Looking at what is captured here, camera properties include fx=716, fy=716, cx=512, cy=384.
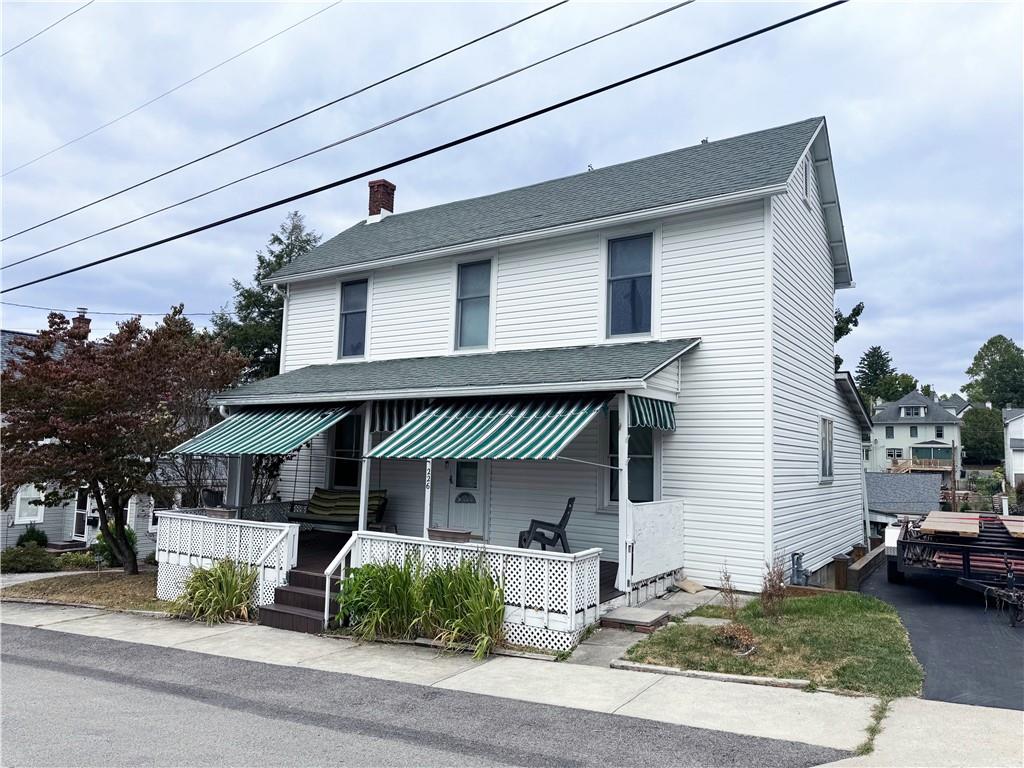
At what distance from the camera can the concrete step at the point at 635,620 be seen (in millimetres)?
8993

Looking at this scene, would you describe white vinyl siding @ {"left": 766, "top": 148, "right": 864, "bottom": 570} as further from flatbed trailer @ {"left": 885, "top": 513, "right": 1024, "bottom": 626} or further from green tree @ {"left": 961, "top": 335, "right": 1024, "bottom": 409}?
green tree @ {"left": 961, "top": 335, "right": 1024, "bottom": 409}

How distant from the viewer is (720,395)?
11.5 metres

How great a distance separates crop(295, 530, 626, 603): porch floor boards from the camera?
1007 cm

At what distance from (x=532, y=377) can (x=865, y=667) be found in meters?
5.81

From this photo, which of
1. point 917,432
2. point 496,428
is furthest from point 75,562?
point 917,432

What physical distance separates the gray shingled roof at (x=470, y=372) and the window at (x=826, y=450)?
15.2 ft

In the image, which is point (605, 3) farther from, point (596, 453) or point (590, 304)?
point (596, 453)

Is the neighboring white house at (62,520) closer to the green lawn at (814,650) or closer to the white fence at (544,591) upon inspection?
the white fence at (544,591)

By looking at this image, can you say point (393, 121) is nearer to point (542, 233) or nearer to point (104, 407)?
point (542, 233)

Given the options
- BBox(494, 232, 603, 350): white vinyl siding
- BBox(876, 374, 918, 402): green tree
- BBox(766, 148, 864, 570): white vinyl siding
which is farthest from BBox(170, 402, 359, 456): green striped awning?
BBox(876, 374, 918, 402): green tree

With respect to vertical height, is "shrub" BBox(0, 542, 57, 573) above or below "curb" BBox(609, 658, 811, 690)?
below

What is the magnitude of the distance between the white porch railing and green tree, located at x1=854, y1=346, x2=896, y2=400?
92329 millimetres

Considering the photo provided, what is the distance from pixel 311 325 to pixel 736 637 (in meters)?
12.4

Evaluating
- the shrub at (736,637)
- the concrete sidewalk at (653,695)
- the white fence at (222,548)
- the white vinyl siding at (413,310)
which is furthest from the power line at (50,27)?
the shrub at (736,637)
